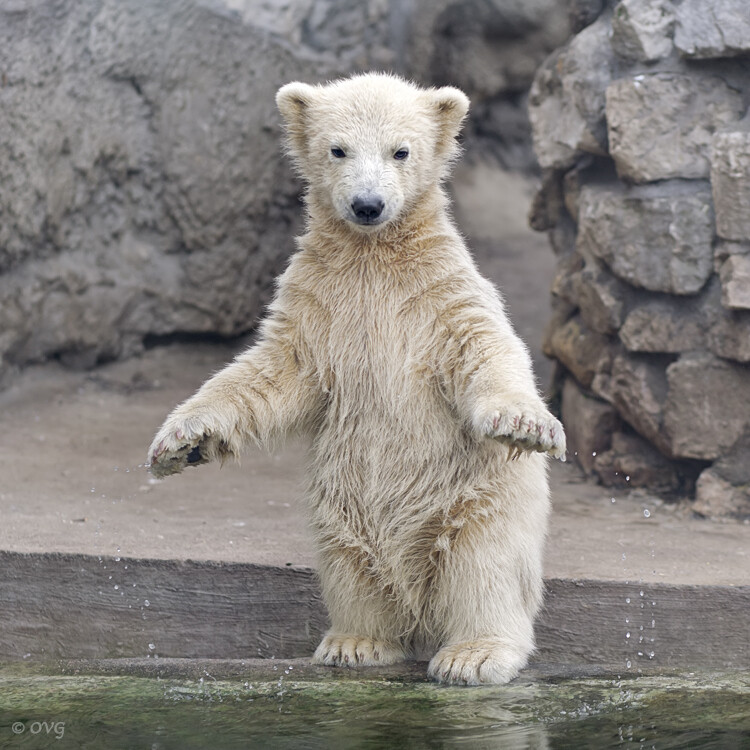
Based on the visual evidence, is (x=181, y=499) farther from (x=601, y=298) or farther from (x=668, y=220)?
(x=668, y=220)

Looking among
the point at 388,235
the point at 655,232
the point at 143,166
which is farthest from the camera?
the point at 143,166

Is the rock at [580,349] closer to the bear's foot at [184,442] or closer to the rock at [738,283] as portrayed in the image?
the rock at [738,283]

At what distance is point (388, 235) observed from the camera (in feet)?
11.1

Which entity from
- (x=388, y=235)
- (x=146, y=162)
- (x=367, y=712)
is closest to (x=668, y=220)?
(x=388, y=235)

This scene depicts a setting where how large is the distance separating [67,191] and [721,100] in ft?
11.7

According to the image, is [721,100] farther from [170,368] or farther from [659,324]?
[170,368]

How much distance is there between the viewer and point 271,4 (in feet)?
22.2

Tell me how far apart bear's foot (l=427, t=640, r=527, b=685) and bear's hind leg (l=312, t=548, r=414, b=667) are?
0.25 m

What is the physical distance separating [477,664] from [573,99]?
113 inches

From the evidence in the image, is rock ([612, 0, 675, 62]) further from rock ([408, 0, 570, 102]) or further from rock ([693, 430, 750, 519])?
rock ([408, 0, 570, 102])

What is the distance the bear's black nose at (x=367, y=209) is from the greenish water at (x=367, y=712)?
1295 millimetres

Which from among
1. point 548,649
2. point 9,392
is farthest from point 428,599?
point 9,392

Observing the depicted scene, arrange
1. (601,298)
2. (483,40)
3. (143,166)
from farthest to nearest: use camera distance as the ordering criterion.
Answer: (483,40) → (143,166) → (601,298)

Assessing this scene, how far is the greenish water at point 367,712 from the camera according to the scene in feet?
8.48
